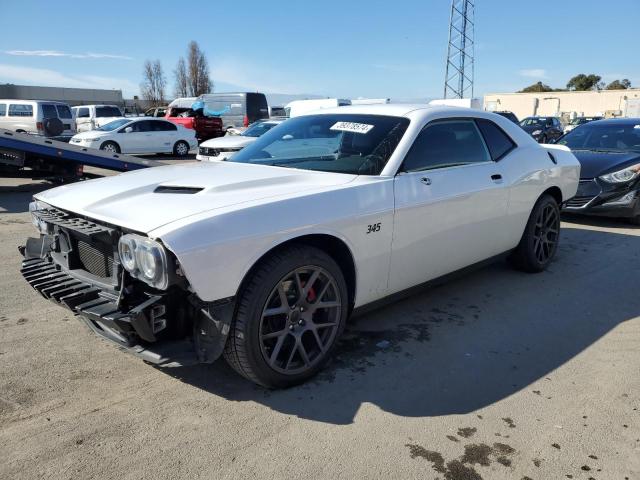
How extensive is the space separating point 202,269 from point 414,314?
7.09 ft

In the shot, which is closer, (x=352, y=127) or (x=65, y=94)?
(x=352, y=127)

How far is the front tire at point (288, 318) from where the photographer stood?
8.50 ft

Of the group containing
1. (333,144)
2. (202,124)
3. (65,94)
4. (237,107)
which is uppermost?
(65,94)

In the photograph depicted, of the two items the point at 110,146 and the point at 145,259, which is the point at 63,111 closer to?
the point at 110,146

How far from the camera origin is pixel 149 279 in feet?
7.88

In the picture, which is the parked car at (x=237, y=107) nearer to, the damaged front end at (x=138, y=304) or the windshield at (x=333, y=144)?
the windshield at (x=333, y=144)

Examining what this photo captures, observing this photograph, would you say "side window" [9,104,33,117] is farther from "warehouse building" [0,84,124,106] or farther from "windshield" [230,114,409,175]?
"warehouse building" [0,84,124,106]

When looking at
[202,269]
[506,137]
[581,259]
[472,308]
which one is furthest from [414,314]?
[581,259]

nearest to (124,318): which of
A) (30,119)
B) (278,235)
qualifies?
(278,235)

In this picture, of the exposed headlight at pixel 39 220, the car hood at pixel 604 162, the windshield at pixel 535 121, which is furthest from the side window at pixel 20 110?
the windshield at pixel 535 121

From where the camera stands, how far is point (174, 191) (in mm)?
2947

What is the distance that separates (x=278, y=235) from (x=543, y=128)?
2713 centimetres

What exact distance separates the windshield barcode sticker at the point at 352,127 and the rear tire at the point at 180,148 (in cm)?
1643

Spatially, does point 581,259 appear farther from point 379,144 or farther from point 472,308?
point 379,144
